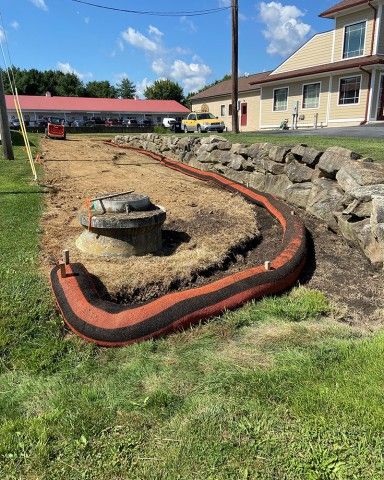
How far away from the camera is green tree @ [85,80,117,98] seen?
3322 inches

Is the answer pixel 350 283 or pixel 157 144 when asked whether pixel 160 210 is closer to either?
pixel 350 283

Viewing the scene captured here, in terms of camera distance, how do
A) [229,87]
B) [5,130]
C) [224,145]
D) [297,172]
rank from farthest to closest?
[229,87] → [5,130] → [224,145] → [297,172]

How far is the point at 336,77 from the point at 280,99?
5213 mm

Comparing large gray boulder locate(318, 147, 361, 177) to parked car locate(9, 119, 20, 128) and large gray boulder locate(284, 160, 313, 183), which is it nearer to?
large gray boulder locate(284, 160, 313, 183)

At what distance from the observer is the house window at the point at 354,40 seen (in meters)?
22.8

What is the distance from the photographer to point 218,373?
2949 millimetres

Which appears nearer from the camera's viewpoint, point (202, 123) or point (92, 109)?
point (202, 123)

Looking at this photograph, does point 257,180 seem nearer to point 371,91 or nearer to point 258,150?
point 258,150

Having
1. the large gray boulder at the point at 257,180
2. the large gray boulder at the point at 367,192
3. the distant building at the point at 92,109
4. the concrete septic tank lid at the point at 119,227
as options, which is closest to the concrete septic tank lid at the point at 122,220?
the concrete septic tank lid at the point at 119,227

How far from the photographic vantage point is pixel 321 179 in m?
6.82

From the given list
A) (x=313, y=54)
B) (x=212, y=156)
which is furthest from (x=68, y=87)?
(x=212, y=156)

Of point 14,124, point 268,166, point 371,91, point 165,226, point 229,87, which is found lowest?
point 14,124

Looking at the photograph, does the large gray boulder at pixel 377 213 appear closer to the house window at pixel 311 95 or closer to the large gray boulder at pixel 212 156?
the large gray boulder at pixel 212 156

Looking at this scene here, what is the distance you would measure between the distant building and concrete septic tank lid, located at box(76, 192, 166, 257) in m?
53.5
